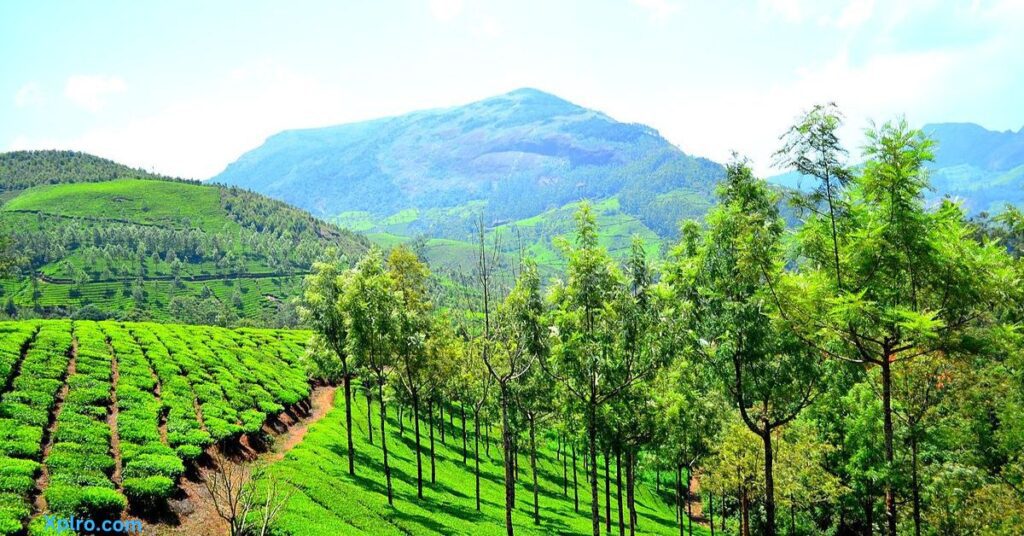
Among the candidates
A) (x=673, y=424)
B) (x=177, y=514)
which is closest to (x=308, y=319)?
(x=177, y=514)

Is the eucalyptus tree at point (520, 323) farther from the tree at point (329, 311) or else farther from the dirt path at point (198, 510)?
the dirt path at point (198, 510)

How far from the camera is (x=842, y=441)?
37656mm

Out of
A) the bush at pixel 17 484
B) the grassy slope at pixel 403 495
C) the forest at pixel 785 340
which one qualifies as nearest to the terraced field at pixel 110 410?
the bush at pixel 17 484

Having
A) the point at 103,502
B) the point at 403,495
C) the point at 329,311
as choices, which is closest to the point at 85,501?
the point at 103,502

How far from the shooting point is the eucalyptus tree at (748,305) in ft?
73.4

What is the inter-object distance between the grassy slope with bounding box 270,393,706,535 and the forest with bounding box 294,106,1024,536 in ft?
5.79

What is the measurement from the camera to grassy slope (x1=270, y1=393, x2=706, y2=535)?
1203 inches

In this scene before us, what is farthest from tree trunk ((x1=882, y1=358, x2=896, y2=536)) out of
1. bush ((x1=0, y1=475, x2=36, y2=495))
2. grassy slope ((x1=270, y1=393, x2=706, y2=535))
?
bush ((x1=0, y1=475, x2=36, y2=495))

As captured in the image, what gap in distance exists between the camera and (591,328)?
1074 inches

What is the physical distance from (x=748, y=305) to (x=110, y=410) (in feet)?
139

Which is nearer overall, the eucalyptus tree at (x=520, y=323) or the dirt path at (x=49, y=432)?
the dirt path at (x=49, y=432)

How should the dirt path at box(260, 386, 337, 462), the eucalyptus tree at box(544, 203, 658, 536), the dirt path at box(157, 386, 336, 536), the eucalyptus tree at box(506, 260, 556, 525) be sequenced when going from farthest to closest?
the dirt path at box(260, 386, 337, 462), the eucalyptus tree at box(506, 260, 556, 525), the dirt path at box(157, 386, 336, 536), the eucalyptus tree at box(544, 203, 658, 536)

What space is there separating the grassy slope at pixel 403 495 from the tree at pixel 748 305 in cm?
1952

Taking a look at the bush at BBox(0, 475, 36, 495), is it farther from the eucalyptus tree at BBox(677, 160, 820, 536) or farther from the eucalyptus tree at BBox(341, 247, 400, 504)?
the eucalyptus tree at BBox(677, 160, 820, 536)
